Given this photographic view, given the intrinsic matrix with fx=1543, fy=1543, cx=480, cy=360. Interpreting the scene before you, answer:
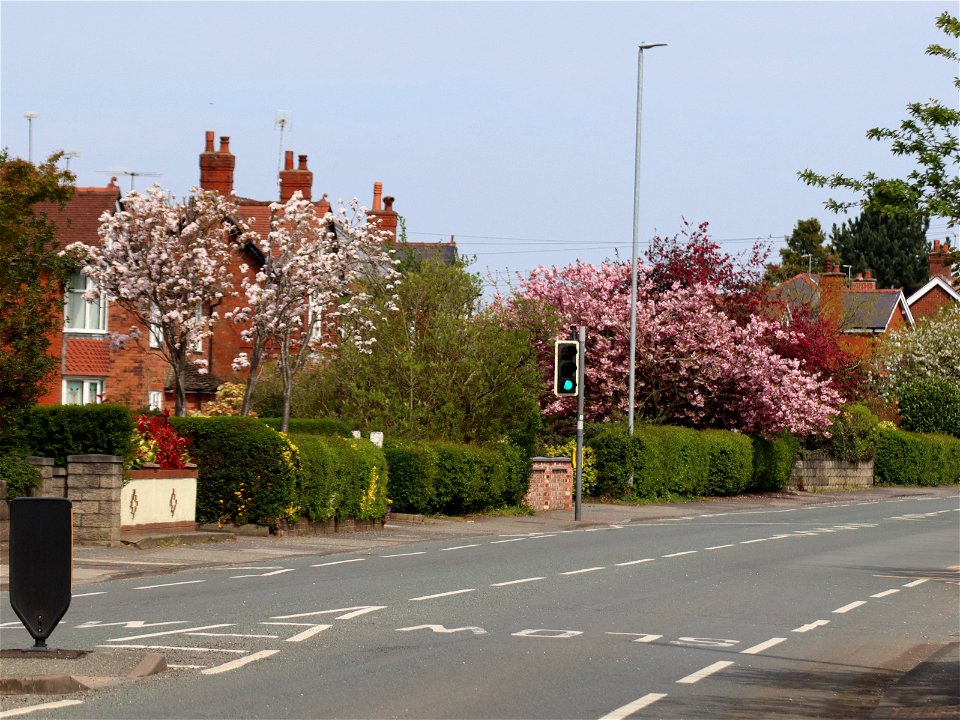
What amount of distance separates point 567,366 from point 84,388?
17.1 metres

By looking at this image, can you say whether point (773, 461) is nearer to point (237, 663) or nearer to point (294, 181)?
point (294, 181)

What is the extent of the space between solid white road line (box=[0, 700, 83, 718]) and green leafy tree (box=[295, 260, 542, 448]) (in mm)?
25099

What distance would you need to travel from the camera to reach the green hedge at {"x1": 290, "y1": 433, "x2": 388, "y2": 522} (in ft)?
86.8

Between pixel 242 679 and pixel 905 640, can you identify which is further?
pixel 905 640

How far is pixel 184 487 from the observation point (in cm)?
2495

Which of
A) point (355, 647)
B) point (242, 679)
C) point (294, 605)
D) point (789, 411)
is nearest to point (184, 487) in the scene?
point (294, 605)

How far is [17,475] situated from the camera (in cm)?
2195

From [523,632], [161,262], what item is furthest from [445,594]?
[161,262]

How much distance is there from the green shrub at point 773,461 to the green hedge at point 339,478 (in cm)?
2198

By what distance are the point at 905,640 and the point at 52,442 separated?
45.8 feet

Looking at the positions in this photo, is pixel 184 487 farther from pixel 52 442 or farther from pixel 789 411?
pixel 789 411

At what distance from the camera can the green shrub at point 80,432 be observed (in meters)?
23.3

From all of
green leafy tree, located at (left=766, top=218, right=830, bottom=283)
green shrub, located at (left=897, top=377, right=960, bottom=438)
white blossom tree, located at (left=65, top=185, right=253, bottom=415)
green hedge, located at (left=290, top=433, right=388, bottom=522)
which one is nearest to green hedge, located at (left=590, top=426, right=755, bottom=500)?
white blossom tree, located at (left=65, top=185, right=253, bottom=415)

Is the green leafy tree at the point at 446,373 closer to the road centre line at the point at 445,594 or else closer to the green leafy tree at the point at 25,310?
the green leafy tree at the point at 25,310
